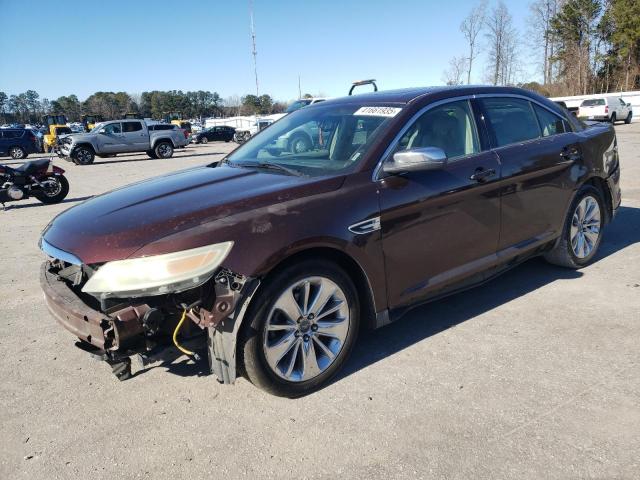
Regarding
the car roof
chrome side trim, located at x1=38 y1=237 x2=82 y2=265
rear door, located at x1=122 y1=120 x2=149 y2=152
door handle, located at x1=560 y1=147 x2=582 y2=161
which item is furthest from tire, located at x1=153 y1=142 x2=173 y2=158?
chrome side trim, located at x1=38 y1=237 x2=82 y2=265

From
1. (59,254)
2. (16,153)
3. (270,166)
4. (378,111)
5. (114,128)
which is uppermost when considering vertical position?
(114,128)

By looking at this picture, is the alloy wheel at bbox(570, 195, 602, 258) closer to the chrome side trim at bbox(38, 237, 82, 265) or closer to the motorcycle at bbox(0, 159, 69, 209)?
the chrome side trim at bbox(38, 237, 82, 265)

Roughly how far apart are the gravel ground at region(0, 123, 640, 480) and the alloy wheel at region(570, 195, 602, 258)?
2.30 ft

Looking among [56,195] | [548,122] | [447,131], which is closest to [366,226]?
[447,131]

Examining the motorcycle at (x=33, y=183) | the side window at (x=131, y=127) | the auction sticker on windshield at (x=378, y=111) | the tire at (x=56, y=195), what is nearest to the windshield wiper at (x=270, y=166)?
the auction sticker on windshield at (x=378, y=111)

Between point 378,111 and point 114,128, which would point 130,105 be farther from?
point 378,111

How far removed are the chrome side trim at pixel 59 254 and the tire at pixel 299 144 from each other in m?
1.79

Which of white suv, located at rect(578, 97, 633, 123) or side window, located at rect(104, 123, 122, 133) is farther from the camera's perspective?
Result: white suv, located at rect(578, 97, 633, 123)

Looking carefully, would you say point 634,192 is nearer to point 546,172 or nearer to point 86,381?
point 546,172

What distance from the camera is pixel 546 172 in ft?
14.1

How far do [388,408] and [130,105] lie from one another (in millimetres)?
129892

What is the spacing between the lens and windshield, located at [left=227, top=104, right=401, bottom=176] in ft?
11.2

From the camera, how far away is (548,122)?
15.1 feet

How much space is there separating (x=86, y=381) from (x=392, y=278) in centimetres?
207
